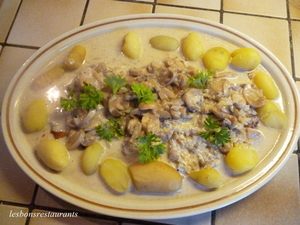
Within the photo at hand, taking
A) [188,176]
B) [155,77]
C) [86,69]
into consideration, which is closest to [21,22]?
[86,69]

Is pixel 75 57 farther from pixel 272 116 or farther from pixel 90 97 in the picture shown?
pixel 272 116

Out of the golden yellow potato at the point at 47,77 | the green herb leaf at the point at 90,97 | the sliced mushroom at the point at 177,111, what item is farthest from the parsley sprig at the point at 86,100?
the sliced mushroom at the point at 177,111

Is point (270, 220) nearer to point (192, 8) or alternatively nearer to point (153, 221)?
point (153, 221)

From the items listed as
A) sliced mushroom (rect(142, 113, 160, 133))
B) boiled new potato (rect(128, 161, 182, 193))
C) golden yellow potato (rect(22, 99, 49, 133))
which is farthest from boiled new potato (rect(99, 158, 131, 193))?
golden yellow potato (rect(22, 99, 49, 133))

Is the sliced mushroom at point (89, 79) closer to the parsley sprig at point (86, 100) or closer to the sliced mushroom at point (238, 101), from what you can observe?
the parsley sprig at point (86, 100)

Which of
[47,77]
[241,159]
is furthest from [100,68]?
A: [241,159]

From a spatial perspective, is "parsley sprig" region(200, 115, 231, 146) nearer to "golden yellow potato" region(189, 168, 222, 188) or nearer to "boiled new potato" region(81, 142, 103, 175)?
"golden yellow potato" region(189, 168, 222, 188)
